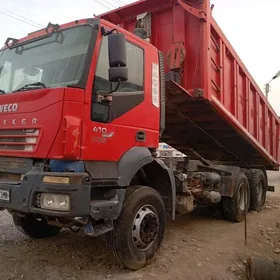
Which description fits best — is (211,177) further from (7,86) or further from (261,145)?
(7,86)

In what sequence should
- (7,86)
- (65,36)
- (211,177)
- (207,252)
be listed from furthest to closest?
1. (211,177)
2. (207,252)
3. (7,86)
4. (65,36)

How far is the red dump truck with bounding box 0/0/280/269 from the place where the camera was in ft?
10.5

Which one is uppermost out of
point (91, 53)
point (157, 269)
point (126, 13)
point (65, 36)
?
point (126, 13)

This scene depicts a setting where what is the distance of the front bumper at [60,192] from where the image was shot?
9.98ft

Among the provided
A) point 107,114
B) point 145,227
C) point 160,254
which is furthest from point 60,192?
point 160,254

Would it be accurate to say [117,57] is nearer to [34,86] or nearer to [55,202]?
[34,86]

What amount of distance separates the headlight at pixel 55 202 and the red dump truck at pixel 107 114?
0.01 meters

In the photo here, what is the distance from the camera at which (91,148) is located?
3.37m

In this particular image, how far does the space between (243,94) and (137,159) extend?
364cm

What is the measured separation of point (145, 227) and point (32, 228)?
1814 millimetres

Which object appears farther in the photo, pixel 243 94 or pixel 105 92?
pixel 243 94

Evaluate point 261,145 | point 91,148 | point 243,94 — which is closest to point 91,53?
point 91,148

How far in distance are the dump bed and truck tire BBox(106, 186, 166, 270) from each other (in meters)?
1.79

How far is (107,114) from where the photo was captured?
140 inches
